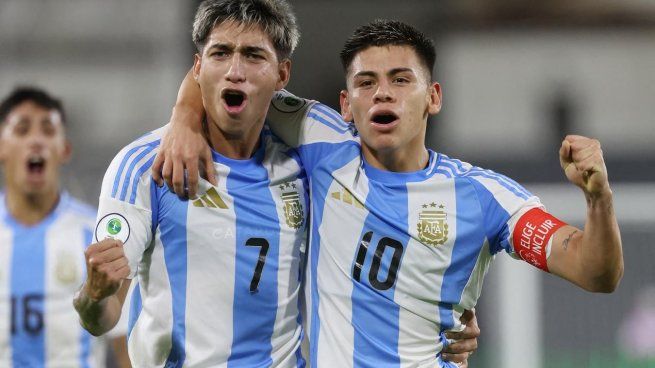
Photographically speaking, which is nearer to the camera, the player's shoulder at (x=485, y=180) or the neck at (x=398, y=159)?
the player's shoulder at (x=485, y=180)

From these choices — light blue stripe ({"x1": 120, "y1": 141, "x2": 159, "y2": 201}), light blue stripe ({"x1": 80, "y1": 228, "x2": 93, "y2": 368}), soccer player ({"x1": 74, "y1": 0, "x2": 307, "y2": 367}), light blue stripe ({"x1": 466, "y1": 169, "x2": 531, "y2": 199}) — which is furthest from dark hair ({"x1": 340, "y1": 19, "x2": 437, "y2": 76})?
light blue stripe ({"x1": 80, "y1": 228, "x2": 93, "y2": 368})

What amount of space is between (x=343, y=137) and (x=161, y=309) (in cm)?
79

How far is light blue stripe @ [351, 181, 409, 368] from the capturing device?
288 cm

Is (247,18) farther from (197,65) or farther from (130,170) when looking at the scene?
(130,170)

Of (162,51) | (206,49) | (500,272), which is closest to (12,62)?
(162,51)

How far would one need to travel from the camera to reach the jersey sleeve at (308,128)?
10.3ft

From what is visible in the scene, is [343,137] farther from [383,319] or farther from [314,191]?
[383,319]

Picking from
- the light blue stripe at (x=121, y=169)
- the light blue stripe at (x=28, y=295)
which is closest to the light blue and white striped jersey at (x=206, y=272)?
the light blue stripe at (x=121, y=169)

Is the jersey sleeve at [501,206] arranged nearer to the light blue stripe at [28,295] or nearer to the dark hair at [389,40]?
the dark hair at [389,40]

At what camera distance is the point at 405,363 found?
2.89 meters

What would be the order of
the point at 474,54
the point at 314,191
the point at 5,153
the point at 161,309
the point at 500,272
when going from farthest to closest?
the point at 474,54 → the point at 500,272 → the point at 5,153 → the point at 314,191 → the point at 161,309

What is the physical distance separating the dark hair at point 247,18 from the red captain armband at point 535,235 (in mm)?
915

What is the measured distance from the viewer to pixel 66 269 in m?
4.95

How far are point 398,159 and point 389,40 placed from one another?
1.21 feet
